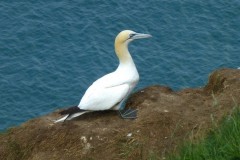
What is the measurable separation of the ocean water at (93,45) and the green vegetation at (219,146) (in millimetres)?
13904

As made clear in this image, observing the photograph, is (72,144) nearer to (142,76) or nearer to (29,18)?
(142,76)

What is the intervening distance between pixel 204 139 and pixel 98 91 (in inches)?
120

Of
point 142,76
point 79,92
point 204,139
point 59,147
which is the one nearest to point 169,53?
point 142,76

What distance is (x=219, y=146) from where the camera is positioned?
7914 millimetres

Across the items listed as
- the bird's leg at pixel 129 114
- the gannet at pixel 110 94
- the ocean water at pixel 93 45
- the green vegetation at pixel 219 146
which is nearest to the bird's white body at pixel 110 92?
the gannet at pixel 110 94

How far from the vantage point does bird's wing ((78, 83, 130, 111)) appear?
10.8 metres

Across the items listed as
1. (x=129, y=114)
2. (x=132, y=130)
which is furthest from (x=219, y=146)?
(x=129, y=114)

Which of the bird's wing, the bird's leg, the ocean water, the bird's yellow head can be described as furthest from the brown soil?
the ocean water

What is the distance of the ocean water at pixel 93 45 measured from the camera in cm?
2325

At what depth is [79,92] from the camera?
76.6 feet

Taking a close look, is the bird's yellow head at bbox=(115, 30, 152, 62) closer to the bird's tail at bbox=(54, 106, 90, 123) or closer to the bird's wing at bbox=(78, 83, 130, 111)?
the bird's wing at bbox=(78, 83, 130, 111)

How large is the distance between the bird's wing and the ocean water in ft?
35.7

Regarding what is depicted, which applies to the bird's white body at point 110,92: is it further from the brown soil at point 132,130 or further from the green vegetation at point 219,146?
the green vegetation at point 219,146

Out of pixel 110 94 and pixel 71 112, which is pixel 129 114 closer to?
pixel 110 94
